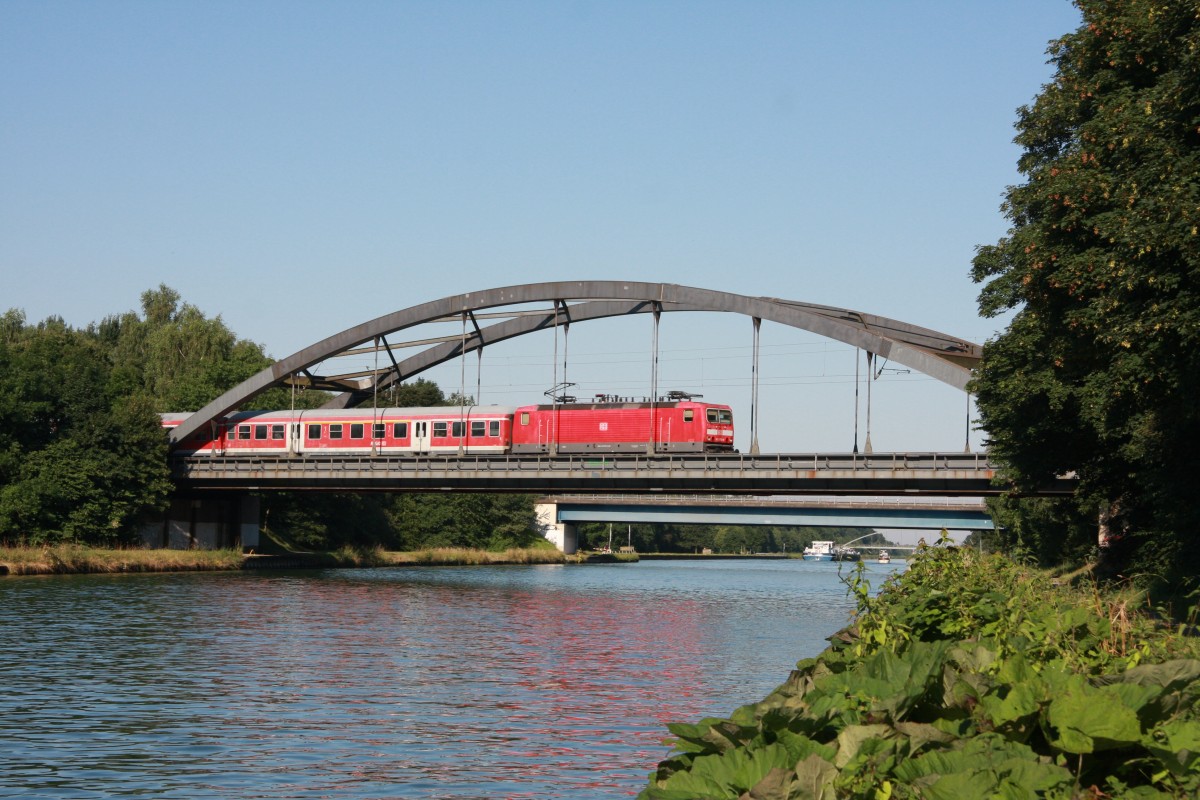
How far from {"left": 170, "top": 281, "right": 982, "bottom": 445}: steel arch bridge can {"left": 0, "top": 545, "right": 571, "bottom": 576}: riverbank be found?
970cm

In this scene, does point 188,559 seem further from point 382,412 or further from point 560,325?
point 560,325

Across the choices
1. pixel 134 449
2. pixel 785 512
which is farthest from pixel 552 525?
pixel 134 449

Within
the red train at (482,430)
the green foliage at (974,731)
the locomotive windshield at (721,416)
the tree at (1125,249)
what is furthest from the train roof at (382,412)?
the green foliage at (974,731)

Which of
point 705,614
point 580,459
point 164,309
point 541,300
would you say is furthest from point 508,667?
point 164,309

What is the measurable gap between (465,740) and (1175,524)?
21.0 m

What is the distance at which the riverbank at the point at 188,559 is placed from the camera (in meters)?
60.9

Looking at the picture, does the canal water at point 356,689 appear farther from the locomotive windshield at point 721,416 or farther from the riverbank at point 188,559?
the locomotive windshield at point 721,416

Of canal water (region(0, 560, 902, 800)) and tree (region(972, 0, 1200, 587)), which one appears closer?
canal water (region(0, 560, 902, 800))

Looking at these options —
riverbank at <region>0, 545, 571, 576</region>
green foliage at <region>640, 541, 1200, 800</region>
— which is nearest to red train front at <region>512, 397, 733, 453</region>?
riverbank at <region>0, 545, 571, 576</region>

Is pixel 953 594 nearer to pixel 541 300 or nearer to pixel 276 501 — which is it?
pixel 541 300

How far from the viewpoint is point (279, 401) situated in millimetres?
93688

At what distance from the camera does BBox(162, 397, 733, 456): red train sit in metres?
66.1

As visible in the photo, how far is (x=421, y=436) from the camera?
71.2 m

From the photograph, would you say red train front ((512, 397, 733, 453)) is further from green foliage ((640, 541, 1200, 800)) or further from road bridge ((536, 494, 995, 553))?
green foliage ((640, 541, 1200, 800))
